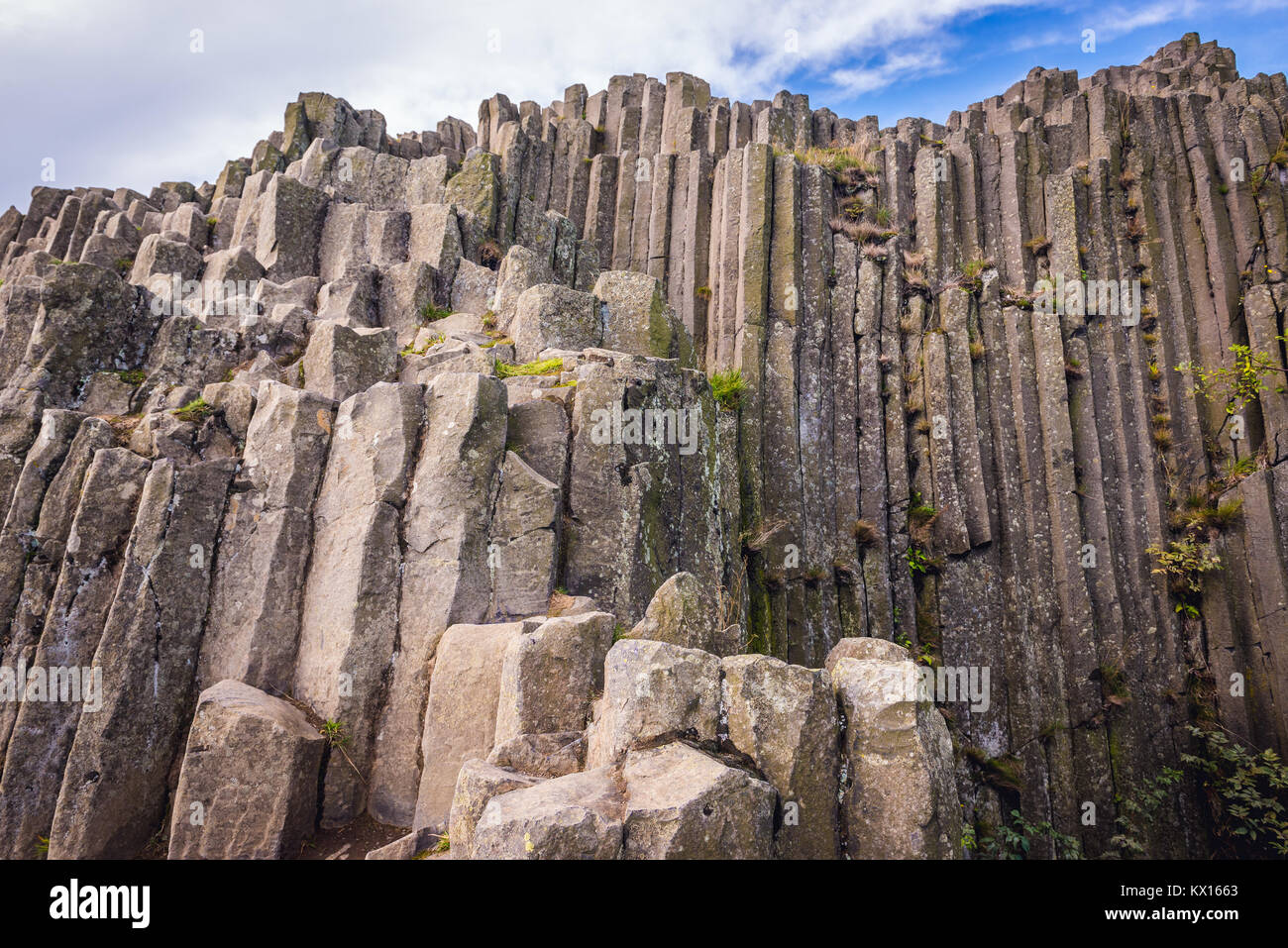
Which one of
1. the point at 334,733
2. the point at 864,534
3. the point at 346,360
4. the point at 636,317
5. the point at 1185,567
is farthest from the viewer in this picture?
the point at 1185,567

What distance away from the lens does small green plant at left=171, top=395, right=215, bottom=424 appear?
31.2ft

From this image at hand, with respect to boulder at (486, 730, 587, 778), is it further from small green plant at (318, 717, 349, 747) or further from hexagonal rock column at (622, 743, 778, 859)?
small green plant at (318, 717, 349, 747)

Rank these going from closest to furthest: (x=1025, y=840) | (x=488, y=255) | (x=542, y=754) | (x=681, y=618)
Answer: (x=542, y=754), (x=681, y=618), (x=1025, y=840), (x=488, y=255)

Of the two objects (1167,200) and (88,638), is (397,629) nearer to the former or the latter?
(88,638)

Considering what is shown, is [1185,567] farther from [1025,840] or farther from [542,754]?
[542,754]

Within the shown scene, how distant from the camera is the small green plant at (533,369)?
35.2 ft

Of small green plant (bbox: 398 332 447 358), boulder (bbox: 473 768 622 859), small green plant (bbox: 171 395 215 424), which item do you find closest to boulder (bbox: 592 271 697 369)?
small green plant (bbox: 398 332 447 358)

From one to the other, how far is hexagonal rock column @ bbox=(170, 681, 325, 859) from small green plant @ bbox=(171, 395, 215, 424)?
163 inches

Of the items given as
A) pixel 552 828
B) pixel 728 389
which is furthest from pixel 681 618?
pixel 728 389

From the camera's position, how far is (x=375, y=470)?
872cm

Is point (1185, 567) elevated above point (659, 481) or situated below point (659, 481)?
above

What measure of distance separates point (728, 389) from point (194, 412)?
9.21 meters

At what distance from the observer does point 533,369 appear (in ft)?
35.6

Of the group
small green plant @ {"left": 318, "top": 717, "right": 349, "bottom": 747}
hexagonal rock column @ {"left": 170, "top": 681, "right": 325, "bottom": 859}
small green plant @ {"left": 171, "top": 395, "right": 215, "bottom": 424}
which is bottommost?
hexagonal rock column @ {"left": 170, "top": 681, "right": 325, "bottom": 859}
